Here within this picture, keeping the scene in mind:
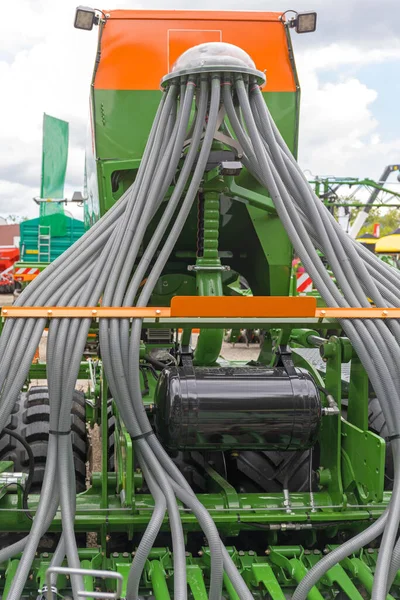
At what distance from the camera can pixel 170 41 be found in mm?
3926

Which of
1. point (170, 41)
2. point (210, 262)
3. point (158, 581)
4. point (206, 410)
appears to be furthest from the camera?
point (170, 41)

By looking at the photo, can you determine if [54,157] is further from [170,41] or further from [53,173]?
[170,41]

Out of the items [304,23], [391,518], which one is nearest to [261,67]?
[304,23]

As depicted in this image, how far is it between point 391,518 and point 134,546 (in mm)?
1254

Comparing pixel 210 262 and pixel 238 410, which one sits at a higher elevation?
pixel 210 262

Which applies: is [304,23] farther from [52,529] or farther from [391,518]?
[52,529]

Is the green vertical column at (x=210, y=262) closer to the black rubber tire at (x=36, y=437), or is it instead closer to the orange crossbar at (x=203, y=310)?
the orange crossbar at (x=203, y=310)

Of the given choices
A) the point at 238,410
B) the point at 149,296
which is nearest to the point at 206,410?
the point at 238,410

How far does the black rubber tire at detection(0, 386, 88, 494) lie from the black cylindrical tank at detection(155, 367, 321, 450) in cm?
72

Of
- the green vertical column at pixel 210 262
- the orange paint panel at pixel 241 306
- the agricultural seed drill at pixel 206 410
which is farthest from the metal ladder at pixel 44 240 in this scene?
the orange paint panel at pixel 241 306

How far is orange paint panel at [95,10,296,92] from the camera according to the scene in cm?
381

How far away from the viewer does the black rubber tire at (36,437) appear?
320 cm

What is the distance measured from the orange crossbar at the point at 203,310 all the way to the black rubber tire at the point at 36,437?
0.95 m

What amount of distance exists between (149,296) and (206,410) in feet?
1.82
